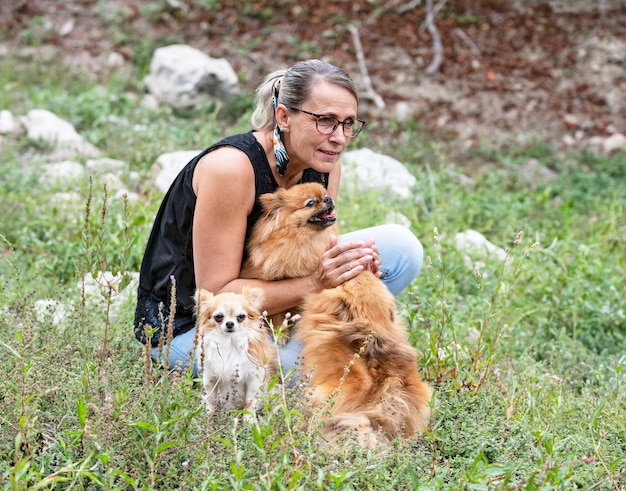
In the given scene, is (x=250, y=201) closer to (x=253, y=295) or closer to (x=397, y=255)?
(x=253, y=295)

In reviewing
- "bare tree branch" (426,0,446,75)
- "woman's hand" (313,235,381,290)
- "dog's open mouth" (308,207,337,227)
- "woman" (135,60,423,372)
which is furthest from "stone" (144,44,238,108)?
"woman's hand" (313,235,381,290)

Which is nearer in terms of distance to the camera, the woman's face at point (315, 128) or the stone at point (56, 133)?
the woman's face at point (315, 128)

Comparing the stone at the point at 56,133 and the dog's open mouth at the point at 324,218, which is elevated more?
the dog's open mouth at the point at 324,218

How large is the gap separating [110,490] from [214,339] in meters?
1.00

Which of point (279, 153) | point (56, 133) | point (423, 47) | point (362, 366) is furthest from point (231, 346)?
point (423, 47)

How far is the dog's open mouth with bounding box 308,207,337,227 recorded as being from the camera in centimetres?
362

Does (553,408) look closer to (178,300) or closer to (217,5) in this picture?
(178,300)

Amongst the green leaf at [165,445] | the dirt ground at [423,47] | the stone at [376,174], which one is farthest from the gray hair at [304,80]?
the dirt ground at [423,47]

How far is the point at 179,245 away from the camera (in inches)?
148

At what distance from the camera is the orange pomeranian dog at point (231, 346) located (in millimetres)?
3240

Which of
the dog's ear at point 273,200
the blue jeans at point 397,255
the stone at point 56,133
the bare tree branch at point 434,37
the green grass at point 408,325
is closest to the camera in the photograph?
the green grass at point 408,325

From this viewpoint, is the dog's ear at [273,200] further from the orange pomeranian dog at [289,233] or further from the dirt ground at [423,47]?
the dirt ground at [423,47]

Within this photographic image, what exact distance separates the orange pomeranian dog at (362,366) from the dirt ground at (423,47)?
6170 millimetres

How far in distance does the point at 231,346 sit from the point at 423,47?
325 inches
